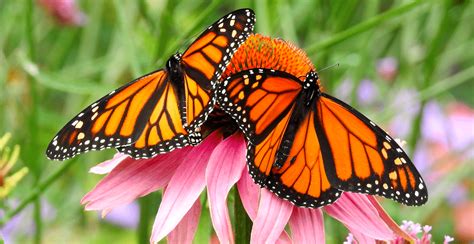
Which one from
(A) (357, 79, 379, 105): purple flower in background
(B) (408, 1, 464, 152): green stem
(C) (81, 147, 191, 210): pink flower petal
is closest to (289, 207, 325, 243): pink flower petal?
(C) (81, 147, 191, 210): pink flower petal

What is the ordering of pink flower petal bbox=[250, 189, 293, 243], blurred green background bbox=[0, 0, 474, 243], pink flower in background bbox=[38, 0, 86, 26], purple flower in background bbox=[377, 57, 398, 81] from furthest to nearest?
purple flower in background bbox=[377, 57, 398, 81]
pink flower in background bbox=[38, 0, 86, 26]
blurred green background bbox=[0, 0, 474, 243]
pink flower petal bbox=[250, 189, 293, 243]

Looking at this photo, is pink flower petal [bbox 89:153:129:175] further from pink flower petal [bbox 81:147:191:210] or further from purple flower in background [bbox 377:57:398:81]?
purple flower in background [bbox 377:57:398:81]

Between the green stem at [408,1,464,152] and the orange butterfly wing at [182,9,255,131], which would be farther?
the green stem at [408,1,464,152]

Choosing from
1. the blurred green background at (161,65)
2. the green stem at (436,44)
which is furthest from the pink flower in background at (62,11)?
the green stem at (436,44)

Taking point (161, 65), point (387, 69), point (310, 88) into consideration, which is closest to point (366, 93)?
point (387, 69)

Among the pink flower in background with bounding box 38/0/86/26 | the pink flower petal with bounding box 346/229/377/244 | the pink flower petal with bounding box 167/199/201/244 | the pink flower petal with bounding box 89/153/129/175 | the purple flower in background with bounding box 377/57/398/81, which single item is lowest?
the pink flower petal with bounding box 167/199/201/244

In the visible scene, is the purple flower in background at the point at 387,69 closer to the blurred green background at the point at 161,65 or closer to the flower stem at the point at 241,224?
the blurred green background at the point at 161,65

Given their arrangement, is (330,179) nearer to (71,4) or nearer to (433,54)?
(433,54)
